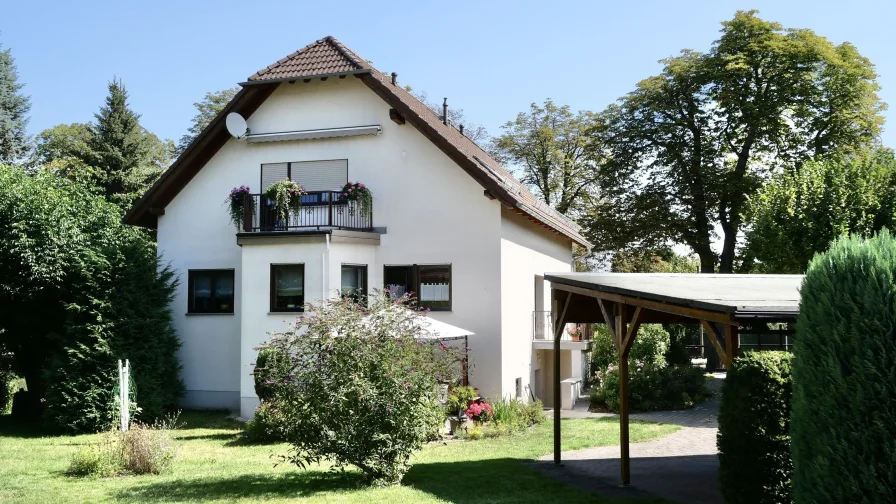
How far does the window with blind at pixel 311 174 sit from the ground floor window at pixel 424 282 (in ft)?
9.03

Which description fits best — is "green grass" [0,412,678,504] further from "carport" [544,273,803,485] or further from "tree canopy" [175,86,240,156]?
"tree canopy" [175,86,240,156]

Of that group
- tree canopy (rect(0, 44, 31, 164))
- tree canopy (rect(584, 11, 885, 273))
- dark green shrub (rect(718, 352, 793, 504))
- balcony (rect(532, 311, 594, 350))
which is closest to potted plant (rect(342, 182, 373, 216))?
balcony (rect(532, 311, 594, 350))

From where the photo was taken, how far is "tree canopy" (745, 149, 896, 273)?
77.7 ft

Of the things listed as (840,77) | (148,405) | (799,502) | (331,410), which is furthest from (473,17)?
(840,77)

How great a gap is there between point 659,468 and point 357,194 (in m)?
10.5

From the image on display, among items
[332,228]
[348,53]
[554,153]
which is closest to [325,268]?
[332,228]

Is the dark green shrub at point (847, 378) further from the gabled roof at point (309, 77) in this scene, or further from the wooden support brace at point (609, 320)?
the gabled roof at point (309, 77)

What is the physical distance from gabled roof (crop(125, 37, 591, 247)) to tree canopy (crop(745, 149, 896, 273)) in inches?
282

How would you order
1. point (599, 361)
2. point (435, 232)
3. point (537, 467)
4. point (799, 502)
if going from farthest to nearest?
1. point (599, 361)
2. point (435, 232)
3. point (537, 467)
4. point (799, 502)

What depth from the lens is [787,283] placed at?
12.0 metres

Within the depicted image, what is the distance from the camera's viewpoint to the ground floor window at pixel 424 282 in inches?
805

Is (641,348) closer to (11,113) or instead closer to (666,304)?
(666,304)

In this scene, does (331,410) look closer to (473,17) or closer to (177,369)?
(473,17)

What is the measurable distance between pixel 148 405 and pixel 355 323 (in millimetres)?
10014
